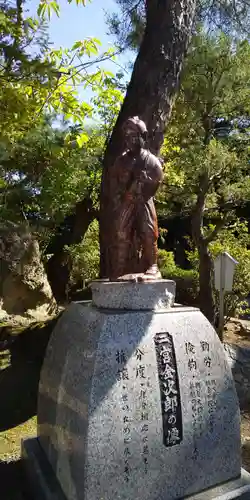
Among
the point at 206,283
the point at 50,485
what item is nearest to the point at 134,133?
the point at 50,485

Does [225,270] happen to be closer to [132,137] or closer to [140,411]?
[132,137]

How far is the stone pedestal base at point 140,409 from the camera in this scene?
8.05ft

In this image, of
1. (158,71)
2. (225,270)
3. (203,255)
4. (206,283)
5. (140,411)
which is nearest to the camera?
(140,411)

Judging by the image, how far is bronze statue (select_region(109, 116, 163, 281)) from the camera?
2.94 meters

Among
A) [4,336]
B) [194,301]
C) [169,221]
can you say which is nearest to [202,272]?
[194,301]

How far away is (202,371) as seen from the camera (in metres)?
2.82

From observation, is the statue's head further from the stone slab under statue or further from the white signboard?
the white signboard

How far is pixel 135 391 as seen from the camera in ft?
8.43

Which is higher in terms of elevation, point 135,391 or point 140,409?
point 135,391

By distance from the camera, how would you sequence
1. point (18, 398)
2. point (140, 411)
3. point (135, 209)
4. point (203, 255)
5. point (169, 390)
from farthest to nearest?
1. point (203, 255)
2. point (18, 398)
3. point (135, 209)
4. point (169, 390)
5. point (140, 411)

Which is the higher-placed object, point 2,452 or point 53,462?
point 53,462

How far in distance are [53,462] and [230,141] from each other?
6.64 meters

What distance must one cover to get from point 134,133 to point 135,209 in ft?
1.77

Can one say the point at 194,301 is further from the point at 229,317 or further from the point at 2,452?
the point at 2,452
